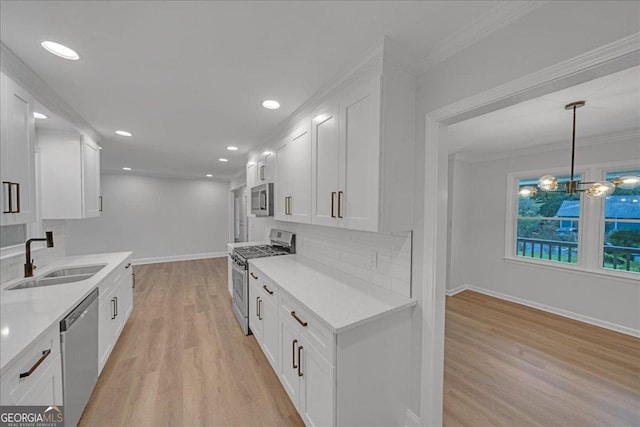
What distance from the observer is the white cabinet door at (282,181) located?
2.54 m

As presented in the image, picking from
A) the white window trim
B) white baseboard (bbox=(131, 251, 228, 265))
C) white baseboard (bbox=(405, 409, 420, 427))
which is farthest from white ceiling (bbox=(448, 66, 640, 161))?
white baseboard (bbox=(131, 251, 228, 265))

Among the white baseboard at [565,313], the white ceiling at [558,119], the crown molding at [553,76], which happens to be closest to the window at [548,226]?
the white baseboard at [565,313]

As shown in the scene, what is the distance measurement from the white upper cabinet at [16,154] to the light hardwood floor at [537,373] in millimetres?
3327

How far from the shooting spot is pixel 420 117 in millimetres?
1572

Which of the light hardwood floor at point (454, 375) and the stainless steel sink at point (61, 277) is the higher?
the stainless steel sink at point (61, 277)

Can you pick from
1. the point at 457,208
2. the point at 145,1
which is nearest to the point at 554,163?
the point at 457,208

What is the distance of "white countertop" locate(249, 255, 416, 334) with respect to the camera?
1.41 meters

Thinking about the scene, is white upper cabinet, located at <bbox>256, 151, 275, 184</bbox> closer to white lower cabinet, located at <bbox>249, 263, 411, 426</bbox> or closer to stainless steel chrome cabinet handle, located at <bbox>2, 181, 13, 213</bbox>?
white lower cabinet, located at <bbox>249, 263, 411, 426</bbox>

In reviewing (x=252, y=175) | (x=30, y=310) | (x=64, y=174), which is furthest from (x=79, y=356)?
(x=252, y=175)

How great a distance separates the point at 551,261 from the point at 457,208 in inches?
60.9

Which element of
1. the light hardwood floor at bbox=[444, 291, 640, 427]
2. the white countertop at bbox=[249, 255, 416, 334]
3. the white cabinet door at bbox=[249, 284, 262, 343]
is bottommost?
the light hardwood floor at bbox=[444, 291, 640, 427]

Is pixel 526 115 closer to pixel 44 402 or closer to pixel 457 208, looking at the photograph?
pixel 457 208

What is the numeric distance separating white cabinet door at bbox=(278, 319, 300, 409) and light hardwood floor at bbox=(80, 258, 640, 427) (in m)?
0.19
